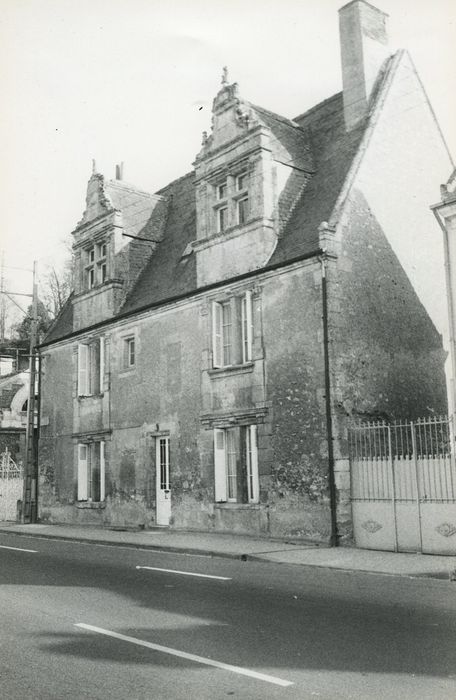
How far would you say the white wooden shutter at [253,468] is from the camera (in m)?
16.7

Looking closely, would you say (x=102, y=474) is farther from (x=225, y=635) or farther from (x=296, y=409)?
(x=225, y=635)

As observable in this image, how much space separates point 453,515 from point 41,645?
8.67 m

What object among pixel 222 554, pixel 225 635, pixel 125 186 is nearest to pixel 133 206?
pixel 125 186

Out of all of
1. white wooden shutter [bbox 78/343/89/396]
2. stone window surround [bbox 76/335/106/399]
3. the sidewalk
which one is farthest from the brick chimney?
white wooden shutter [bbox 78/343/89/396]

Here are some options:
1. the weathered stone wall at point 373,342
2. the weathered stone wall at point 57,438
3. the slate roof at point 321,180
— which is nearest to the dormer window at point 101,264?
the weathered stone wall at point 57,438

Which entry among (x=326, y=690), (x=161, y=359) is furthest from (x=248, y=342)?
(x=326, y=690)

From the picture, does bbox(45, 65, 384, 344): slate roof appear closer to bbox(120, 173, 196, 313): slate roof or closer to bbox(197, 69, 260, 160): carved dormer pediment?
bbox(120, 173, 196, 313): slate roof

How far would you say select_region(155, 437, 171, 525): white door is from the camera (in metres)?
19.4

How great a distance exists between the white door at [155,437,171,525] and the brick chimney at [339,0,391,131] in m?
9.88

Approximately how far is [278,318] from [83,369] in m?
9.20

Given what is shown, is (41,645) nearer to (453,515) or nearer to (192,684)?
(192,684)

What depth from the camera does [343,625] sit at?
7070mm

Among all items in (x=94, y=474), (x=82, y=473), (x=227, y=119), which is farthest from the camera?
(x=82, y=473)

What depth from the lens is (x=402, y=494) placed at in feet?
45.3
